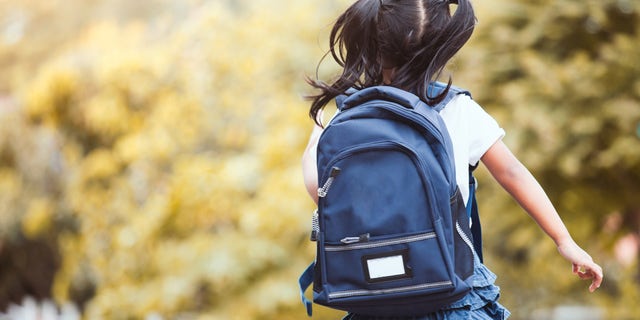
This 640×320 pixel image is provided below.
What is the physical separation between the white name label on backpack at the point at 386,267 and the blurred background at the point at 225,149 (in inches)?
52.4

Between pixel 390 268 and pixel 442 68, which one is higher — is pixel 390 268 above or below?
below

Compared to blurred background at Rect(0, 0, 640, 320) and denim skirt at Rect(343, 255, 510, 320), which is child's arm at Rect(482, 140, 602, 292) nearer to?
denim skirt at Rect(343, 255, 510, 320)

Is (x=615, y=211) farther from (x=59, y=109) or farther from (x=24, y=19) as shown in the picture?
(x=24, y=19)

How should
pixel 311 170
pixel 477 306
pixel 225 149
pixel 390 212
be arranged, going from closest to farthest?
pixel 390 212 → pixel 477 306 → pixel 311 170 → pixel 225 149

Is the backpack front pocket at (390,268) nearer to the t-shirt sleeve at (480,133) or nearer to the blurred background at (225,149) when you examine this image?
the t-shirt sleeve at (480,133)

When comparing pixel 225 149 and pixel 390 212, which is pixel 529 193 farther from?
pixel 225 149

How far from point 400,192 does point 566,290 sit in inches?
235

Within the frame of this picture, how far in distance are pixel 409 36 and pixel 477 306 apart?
1.87 feet

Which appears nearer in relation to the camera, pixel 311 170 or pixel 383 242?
pixel 383 242

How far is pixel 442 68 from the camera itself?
1.71 metres

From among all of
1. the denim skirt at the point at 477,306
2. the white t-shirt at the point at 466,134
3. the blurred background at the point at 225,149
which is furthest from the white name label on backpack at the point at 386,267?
the blurred background at the point at 225,149

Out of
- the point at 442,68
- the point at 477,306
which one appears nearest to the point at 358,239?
the point at 477,306

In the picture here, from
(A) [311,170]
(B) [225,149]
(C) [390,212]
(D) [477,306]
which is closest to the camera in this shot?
(C) [390,212]

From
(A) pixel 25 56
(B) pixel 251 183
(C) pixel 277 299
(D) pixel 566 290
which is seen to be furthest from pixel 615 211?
(A) pixel 25 56
